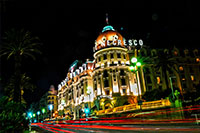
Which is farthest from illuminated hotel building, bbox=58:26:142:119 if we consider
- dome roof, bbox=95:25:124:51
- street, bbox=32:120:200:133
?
street, bbox=32:120:200:133

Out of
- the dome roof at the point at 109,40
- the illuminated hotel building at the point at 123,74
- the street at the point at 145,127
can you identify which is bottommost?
the street at the point at 145,127

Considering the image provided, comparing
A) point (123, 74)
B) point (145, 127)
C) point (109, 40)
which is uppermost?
point (109, 40)

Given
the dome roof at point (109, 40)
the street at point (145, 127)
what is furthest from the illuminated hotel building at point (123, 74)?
the street at point (145, 127)

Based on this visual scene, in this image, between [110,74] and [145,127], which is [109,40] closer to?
[110,74]

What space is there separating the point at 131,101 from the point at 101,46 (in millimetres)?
20655

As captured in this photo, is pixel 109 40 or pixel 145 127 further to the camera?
pixel 109 40

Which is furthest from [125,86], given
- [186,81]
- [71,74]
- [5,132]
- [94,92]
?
[5,132]

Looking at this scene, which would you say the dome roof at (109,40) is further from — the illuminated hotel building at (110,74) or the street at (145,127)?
the street at (145,127)

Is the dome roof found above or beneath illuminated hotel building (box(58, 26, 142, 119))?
above

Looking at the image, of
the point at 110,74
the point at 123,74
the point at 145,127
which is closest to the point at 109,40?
the point at 110,74

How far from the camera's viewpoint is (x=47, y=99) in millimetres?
130250

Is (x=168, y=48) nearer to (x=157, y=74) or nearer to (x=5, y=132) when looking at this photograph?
(x=157, y=74)

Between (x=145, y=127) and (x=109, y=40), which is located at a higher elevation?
(x=109, y=40)

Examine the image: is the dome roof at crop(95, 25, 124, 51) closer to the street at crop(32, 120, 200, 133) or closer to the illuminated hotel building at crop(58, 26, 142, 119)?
the illuminated hotel building at crop(58, 26, 142, 119)
